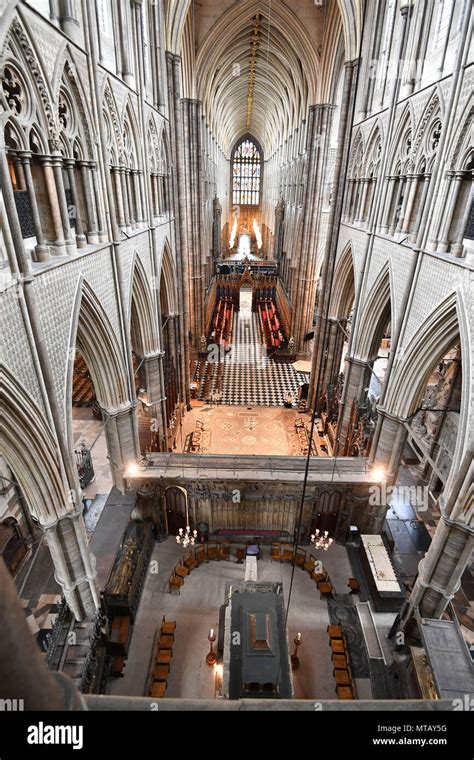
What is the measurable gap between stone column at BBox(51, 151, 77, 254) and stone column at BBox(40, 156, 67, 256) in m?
0.08

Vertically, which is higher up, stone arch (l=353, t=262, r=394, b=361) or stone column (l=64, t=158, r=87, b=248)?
stone column (l=64, t=158, r=87, b=248)

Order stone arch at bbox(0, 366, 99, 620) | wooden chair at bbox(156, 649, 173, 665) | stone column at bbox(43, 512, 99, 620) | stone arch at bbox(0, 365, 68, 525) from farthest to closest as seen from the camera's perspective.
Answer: wooden chair at bbox(156, 649, 173, 665) → stone column at bbox(43, 512, 99, 620) → stone arch at bbox(0, 366, 99, 620) → stone arch at bbox(0, 365, 68, 525)

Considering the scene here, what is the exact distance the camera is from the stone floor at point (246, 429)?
16.0 m

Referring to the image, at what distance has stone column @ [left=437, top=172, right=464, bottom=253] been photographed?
26.3 ft

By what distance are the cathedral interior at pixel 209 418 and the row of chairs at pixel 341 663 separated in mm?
67

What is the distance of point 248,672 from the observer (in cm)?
730

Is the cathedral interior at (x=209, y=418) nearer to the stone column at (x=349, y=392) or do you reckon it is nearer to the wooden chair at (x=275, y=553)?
the stone column at (x=349, y=392)

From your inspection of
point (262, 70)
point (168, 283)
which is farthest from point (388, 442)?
point (262, 70)

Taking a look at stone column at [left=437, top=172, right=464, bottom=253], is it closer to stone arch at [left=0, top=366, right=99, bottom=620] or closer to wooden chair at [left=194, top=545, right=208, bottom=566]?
stone arch at [left=0, top=366, right=99, bottom=620]

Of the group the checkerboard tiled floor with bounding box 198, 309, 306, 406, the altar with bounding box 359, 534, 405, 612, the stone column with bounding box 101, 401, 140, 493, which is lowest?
the checkerboard tiled floor with bounding box 198, 309, 306, 406

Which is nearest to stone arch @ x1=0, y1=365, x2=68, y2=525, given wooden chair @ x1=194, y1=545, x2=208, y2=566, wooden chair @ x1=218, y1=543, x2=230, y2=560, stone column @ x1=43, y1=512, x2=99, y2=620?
stone column @ x1=43, y1=512, x2=99, y2=620

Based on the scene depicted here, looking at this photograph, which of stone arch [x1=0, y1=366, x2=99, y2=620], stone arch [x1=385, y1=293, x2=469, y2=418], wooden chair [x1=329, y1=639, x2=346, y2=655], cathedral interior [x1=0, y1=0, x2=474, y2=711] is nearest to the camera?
stone arch [x1=0, y1=366, x2=99, y2=620]

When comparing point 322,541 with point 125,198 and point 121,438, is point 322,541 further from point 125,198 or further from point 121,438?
point 125,198
